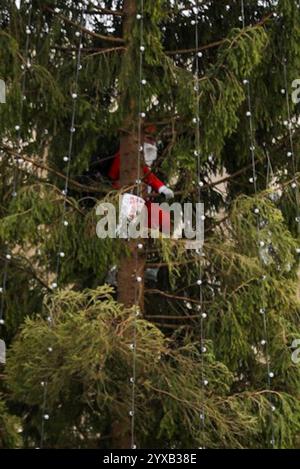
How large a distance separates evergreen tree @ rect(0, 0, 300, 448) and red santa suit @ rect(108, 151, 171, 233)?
9 cm

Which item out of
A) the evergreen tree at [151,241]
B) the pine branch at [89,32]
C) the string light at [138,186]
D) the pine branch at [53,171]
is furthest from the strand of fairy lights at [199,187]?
the pine branch at [53,171]

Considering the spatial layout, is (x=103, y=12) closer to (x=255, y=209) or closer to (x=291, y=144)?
(x=291, y=144)

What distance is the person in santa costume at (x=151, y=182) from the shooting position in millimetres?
5004

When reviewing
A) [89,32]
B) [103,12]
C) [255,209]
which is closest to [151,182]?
[255,209]

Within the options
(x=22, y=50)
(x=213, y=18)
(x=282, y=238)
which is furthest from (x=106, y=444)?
(x=213, y=18)

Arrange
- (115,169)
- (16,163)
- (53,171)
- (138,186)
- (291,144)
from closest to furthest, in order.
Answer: (138,186) → (53,171) → (16,163) → (291,144) → (115,169)

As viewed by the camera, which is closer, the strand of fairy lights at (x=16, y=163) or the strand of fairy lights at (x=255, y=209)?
the strand of fairy lights at (x=255, y=209)

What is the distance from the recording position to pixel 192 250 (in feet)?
15.9

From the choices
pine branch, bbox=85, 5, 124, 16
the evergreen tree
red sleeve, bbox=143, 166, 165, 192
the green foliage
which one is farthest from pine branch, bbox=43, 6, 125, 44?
the green foliage

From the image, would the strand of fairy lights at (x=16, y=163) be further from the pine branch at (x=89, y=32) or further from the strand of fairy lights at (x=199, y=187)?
the strand of fairy lights at (x=199, y=187)

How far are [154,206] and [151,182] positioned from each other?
7.0 inches

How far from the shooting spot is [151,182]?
16.9 ft

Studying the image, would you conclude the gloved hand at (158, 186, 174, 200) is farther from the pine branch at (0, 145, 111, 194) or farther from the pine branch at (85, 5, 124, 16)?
the pine branch at (85, 5, 124, 16)
